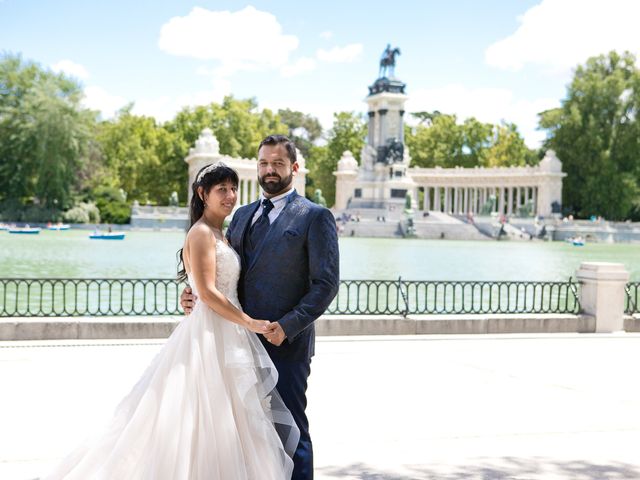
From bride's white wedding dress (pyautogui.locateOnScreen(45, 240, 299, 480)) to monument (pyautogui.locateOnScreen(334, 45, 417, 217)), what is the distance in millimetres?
75855

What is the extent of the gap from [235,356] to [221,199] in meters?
0.92

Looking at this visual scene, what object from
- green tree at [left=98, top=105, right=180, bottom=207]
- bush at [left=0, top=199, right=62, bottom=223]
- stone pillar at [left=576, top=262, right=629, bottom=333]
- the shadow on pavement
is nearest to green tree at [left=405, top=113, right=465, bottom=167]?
green tree at [left=98, top=105, right=180, bottom=207]

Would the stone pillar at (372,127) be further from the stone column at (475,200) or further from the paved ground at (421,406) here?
the paved ground at (421,406)

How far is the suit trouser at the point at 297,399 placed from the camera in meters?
4.82

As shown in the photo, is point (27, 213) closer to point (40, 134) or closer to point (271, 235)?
point (40, 134)

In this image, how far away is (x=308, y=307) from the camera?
15.2 feet

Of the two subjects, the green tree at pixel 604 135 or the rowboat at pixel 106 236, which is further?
the green tree at pixel 604 135

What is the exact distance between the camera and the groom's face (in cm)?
477

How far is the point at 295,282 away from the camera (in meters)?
4.79

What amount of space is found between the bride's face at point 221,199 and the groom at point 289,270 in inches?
8.6

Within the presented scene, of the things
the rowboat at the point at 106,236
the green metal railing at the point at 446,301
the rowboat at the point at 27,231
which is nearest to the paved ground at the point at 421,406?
the green metal railing at the point at 446,301

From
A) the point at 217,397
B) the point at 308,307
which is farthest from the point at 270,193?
the point at 217,397

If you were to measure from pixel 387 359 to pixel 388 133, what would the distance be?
72729 millimetres

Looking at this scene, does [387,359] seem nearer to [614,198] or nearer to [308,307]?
[308,307]
